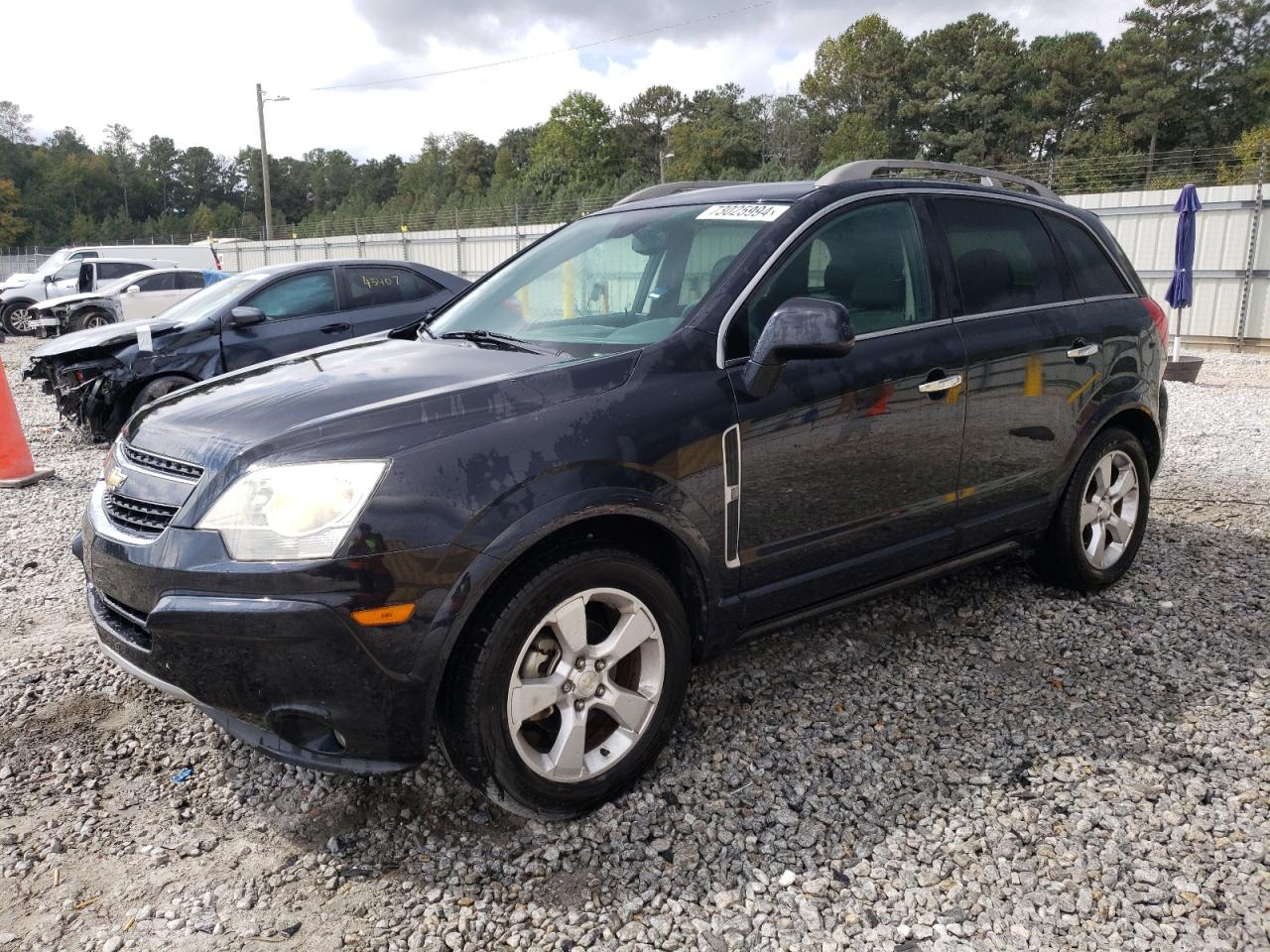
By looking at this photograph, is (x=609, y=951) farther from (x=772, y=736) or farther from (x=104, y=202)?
(x=104, y=202)

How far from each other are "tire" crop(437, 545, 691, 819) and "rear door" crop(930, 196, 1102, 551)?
1.51 meters

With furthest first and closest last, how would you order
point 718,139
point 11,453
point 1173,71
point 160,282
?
point 718,139, point 1173,71, point 160,282, point 11,453

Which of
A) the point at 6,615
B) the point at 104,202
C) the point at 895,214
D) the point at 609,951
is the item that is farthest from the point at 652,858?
the point at 104,202

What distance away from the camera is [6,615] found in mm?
4379

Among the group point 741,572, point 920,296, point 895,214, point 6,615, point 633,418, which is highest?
point 895,214

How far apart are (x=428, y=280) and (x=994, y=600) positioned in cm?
635

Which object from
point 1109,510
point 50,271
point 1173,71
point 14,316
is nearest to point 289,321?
point 1109,510

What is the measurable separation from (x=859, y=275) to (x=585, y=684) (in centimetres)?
174

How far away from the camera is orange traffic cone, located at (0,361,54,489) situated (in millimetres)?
6867

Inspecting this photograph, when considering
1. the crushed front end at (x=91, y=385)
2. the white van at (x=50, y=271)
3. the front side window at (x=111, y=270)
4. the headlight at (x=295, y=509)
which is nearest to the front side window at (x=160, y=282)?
the front side window at (x=111, y=270)

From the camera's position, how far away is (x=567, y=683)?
258cm

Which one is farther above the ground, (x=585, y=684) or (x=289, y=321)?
(x=289, y=321)

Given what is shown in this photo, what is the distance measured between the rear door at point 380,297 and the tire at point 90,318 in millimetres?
7953

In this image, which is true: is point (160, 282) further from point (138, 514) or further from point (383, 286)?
point (138, 514)
